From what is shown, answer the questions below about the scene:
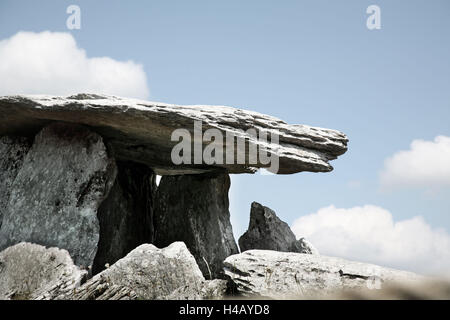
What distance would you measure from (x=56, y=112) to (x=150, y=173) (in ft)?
11.3

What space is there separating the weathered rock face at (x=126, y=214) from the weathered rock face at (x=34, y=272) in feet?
5.23

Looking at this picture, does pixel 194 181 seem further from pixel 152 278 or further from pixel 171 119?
pixel 152 278

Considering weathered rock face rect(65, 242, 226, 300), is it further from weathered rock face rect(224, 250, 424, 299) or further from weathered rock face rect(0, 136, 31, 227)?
weathered rock face rect(0, 136, 31, 227)

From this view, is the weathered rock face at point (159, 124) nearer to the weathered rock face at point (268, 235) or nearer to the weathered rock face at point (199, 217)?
the weathered rock face at point (199, 217)

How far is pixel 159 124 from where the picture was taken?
336 inches

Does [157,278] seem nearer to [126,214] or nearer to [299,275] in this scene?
[299,275]

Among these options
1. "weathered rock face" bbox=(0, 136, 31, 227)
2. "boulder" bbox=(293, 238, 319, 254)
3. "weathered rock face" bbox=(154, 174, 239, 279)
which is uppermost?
"weathered rock face" bbox=(0, 136, 31, 227)

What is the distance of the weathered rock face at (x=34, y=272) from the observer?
7.11 m

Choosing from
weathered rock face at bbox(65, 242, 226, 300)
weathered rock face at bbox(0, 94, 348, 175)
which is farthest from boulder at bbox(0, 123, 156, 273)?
weathered rock face at bbox(65, 242, 226, 300)

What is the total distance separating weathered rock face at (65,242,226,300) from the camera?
23.1ft

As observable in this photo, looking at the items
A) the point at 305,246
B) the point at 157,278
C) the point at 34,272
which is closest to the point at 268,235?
the point at 305,246

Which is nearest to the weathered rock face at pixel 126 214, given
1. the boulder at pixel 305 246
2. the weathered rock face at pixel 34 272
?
the weathered rock face at pixel 34 272

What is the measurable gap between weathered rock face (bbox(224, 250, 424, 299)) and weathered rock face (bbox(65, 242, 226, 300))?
1.44ft

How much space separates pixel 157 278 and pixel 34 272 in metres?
1.75
